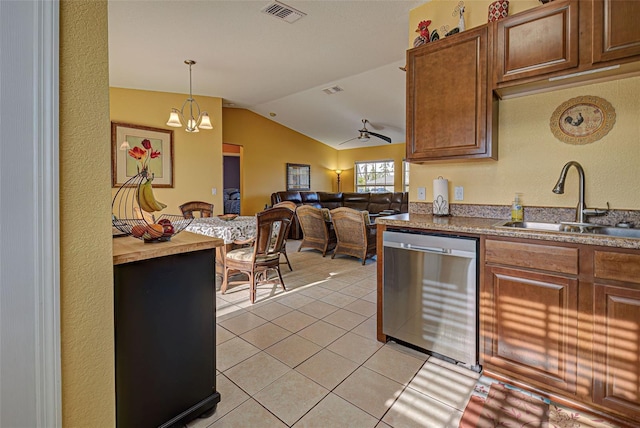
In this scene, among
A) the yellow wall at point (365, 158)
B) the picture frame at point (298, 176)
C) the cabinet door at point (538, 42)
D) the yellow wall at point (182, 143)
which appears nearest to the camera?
the cabinet door at point (538, 42)

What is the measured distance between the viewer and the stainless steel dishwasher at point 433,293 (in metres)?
1.86

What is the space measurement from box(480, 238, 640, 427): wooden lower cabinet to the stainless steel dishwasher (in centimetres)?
8

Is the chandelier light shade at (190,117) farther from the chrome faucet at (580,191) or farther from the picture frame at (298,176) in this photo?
the chrome faucet at (580,191)

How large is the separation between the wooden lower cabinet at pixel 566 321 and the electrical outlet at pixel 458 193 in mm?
753

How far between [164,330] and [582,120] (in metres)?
2.67

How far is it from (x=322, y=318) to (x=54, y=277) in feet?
6.97

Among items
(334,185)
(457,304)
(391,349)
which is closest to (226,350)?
(391,349)

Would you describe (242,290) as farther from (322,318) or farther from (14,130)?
(14,130)

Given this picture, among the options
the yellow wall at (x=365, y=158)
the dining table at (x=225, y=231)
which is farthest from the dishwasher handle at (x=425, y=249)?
the yellow wall at (x=365, y=158)

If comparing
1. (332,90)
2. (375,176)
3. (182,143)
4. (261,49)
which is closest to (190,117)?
(182,143)

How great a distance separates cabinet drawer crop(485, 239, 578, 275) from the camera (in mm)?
1535

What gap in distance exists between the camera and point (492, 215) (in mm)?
2316

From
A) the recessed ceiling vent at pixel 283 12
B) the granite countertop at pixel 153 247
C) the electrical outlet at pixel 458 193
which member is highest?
the recessed ceiling vent at pixel 283 12

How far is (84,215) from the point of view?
99 centimetres
